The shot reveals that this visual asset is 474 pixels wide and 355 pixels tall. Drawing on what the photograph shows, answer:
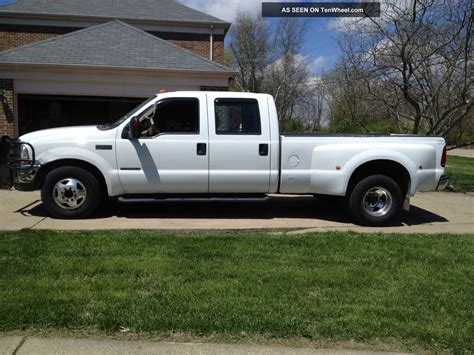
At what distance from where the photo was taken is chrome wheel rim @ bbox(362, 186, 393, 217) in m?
7.93

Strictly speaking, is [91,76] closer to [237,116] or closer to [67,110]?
[67,110]

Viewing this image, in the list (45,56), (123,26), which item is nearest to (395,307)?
(45,56)

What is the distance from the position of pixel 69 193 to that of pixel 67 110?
24.9 ft

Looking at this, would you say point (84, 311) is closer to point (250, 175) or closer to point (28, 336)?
point (28, 336)

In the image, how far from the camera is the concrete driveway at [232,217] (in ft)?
24.6

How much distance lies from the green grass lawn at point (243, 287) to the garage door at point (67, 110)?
Result: 787cm

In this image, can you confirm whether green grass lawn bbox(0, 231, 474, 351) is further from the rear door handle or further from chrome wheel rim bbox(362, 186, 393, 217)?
the rear door handle

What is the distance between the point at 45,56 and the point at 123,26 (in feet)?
11.3

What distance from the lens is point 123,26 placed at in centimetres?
1603

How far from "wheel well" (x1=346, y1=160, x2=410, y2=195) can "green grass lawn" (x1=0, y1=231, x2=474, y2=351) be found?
1457 mm

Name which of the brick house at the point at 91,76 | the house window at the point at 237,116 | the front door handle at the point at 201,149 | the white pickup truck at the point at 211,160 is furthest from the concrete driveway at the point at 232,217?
the brick house at the point at 91,76

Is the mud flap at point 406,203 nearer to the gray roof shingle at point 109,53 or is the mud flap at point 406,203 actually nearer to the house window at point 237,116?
the house window at point 237,116

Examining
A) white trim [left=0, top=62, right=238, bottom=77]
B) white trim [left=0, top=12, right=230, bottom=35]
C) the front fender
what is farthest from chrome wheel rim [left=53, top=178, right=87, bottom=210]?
white trim [left=0, top=12, right=230, bottom=35]

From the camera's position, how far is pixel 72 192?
7.62m
